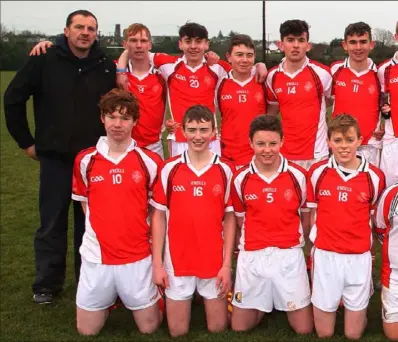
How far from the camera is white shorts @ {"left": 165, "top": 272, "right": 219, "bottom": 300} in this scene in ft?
12.9

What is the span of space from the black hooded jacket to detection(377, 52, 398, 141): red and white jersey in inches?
98.8

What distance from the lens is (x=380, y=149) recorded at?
4.82 meters

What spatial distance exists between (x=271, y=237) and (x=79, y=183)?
1512 millimetres

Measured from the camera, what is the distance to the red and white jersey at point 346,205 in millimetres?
3803

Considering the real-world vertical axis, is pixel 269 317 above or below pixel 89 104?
below

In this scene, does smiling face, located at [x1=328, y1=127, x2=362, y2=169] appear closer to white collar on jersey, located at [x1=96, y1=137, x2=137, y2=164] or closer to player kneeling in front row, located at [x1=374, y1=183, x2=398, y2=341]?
player kneeling in front row, located at [x1=374, y1=183, x2=398, y2=341]

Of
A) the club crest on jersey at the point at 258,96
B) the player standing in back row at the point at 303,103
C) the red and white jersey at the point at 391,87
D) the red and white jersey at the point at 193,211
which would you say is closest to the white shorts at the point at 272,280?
the red and white jersey at the point at 193,211

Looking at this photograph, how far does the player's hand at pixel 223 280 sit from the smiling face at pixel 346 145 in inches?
45.1

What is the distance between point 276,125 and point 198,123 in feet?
1.86

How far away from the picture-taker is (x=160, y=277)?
388cm

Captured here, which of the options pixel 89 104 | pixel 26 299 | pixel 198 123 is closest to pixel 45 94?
pixel 89 104

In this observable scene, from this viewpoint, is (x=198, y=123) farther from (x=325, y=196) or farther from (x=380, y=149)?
(x=380, y=149)

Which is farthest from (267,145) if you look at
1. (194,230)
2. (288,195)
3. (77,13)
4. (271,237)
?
(77,13)

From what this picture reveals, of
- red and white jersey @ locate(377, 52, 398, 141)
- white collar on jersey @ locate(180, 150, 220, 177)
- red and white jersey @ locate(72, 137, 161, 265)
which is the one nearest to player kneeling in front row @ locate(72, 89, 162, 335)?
red and white jersey @ locate(72, 137, 161, 265)
